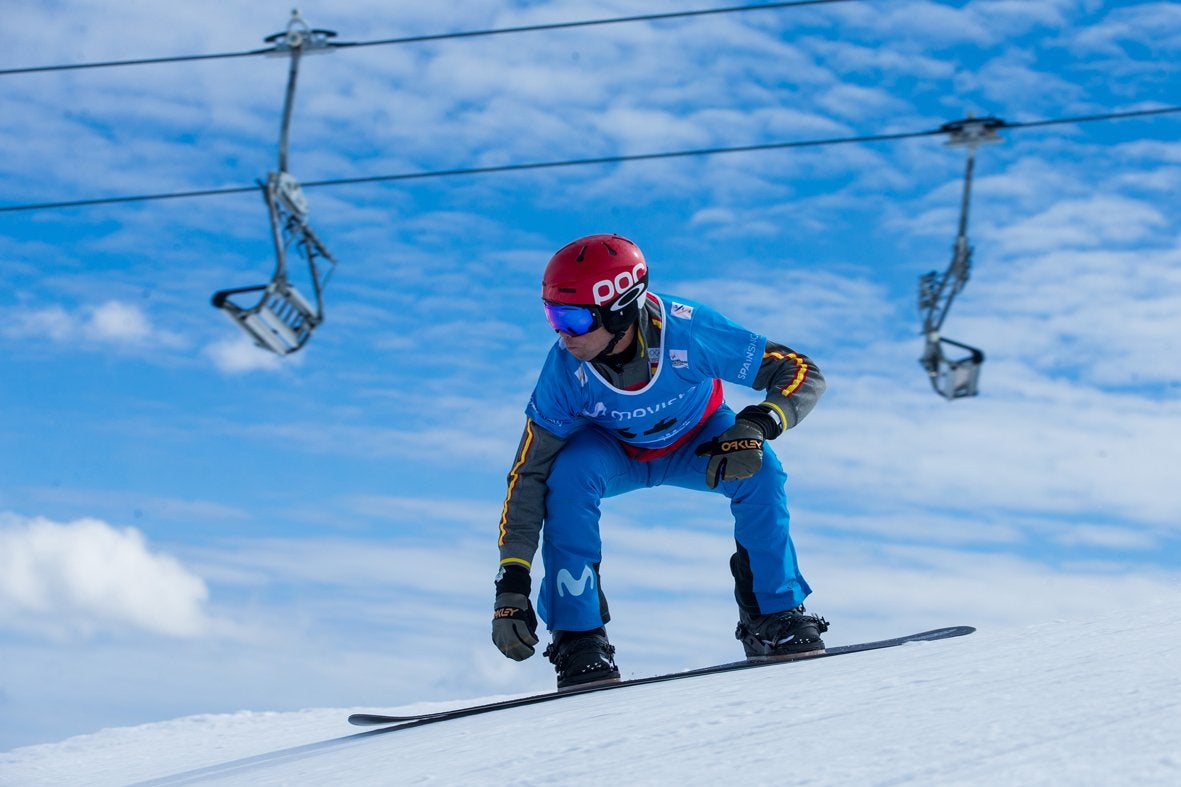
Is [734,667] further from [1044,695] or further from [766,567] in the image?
[1044,695]

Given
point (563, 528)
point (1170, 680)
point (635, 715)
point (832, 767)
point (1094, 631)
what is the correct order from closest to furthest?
point (832, 767)
point (1170, 680)
point (635, 715)
point (1094, 631)
point (563, 528)

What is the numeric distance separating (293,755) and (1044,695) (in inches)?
112

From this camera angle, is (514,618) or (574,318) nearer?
Answer: (574,318)

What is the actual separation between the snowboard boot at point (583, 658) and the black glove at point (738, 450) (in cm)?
88

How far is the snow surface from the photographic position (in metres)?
2.62

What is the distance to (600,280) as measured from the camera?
4926mm

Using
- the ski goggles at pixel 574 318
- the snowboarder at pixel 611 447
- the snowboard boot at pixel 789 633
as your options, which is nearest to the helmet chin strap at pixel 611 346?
the snowboarder at pixel 611 447

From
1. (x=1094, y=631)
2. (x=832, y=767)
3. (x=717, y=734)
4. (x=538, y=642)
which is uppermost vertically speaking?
(x=538, y=642)

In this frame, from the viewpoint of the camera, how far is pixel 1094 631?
14.3 feet

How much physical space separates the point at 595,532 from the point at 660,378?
2.37ft

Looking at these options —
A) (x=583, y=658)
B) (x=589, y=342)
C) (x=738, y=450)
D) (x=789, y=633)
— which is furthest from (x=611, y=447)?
(x=789, y=633)

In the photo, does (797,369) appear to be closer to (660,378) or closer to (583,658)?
(660,378)

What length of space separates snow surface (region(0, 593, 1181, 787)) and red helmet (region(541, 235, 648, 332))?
154cm

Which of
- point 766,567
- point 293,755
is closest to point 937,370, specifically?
point 766,567
